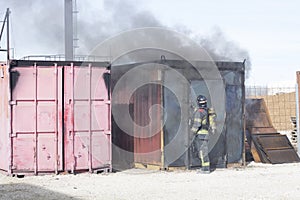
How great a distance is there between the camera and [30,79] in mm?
12180

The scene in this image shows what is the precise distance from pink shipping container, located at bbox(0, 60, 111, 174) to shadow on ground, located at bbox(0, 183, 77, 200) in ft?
4.49

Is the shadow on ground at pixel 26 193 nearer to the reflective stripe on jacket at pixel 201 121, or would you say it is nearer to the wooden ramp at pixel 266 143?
the reflective stripe on jacket at pixel 201 121

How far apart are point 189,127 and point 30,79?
419cm

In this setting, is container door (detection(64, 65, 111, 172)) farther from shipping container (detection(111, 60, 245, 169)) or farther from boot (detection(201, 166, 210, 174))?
boot (detection(201, 166, 210, 174))

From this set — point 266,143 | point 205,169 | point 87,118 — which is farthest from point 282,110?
point 87,118

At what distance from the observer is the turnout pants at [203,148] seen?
12852 millimetres

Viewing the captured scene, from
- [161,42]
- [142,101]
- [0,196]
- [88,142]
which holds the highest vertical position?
[161,42]

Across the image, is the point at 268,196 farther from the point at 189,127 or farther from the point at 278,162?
the point at 278,162

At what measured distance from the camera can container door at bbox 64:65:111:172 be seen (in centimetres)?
1244

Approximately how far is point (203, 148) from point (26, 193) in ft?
16.0

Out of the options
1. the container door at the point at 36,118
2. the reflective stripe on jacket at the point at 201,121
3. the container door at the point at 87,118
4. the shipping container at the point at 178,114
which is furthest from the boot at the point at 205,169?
the container door at the point at 36,118

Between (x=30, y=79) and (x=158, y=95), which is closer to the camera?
(x=30, y=79)

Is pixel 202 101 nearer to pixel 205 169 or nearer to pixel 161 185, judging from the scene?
pixel 205 169

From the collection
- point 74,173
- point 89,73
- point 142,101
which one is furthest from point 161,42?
point 74,173
